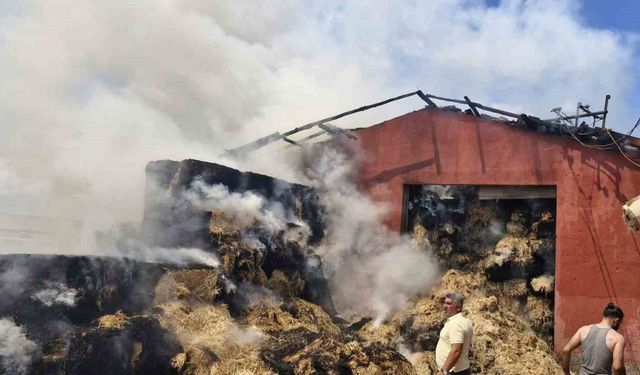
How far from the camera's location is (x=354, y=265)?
12664mm

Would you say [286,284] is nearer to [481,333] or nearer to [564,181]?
[481,333]

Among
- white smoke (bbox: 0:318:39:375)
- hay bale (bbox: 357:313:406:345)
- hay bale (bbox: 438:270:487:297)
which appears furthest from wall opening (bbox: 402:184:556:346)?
white smoke (bbox: 0:318:39:375)

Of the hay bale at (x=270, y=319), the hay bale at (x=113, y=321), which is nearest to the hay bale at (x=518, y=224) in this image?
the hay bale at (x=270, y=319)

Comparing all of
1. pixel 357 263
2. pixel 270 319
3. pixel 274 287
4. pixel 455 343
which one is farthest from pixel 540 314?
pixel 455 343

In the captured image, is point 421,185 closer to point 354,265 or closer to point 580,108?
point 354,265

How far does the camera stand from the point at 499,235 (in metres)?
11.5

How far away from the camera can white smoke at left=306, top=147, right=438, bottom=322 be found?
38.9ft

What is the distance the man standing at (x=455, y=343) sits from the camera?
17.0ft

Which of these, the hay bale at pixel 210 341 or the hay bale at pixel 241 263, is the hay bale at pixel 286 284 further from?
the hay bale at pixel 210 341

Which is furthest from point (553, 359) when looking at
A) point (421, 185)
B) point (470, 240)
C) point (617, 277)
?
point (421, 185)

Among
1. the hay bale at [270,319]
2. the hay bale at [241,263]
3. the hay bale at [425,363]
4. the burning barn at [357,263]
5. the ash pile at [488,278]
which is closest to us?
the burning barn at [357,263]

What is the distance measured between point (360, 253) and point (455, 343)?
24.7ft

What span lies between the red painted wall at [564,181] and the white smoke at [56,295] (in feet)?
24.0

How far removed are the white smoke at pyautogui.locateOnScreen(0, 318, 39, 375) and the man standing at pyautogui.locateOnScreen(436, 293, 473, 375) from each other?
15.1ft
